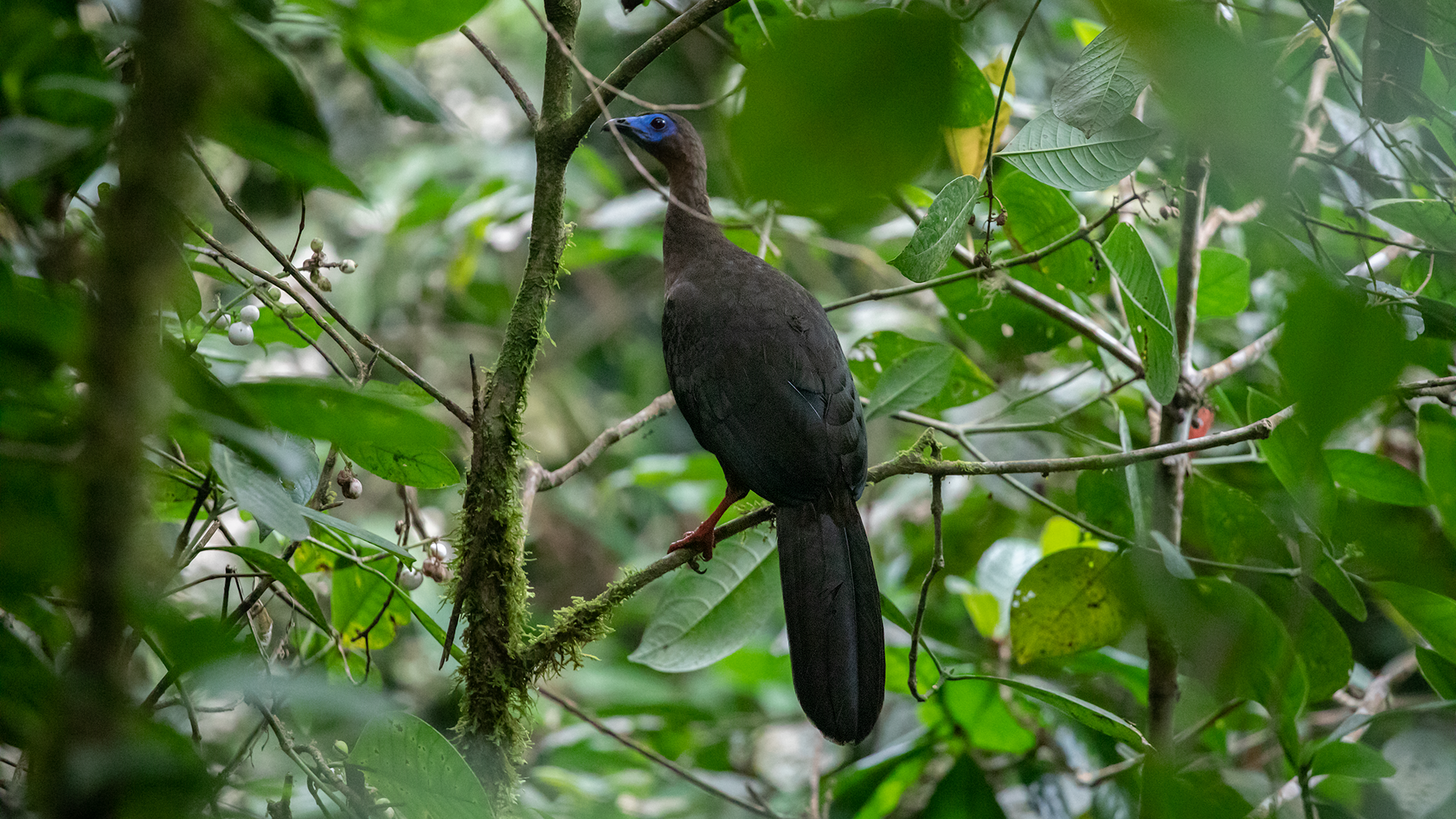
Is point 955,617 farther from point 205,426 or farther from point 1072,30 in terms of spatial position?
point 205,426

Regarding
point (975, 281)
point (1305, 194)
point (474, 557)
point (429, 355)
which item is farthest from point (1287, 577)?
point (429, 355)

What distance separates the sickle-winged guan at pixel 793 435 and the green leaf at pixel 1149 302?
2.29ft

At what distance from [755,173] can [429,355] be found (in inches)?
194

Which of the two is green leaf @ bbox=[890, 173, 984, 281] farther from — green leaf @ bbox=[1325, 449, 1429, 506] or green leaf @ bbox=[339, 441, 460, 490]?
green leaf @ bbox=[1325, 449, 1429, 506]

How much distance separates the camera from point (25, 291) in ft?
2.20

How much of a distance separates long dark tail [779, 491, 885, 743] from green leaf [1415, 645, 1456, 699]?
1044mm

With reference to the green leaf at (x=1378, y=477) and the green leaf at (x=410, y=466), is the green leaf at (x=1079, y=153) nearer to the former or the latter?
the green leaf at (x=1378, y=477)

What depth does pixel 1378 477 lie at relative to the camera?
1949 millimetres

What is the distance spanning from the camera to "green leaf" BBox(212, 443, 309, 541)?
3.34 feet

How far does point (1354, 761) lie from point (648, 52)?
69.6 inches

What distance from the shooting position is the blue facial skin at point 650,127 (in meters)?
3.15

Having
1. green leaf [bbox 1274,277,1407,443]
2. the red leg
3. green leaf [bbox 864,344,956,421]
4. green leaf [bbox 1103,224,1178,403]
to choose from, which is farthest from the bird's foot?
green leaf [bbox 1274,277,1407,443]

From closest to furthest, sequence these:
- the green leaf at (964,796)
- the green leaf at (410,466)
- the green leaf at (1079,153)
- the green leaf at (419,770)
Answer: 1. the green leaf at (419,770)
2. the green leaf at (410,466)
3. the green leaf at (1079,153)
4. the green leaf at (964,796)

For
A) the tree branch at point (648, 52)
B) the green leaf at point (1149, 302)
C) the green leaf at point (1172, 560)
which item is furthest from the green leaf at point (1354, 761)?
the tree branch at point (648, 52)
